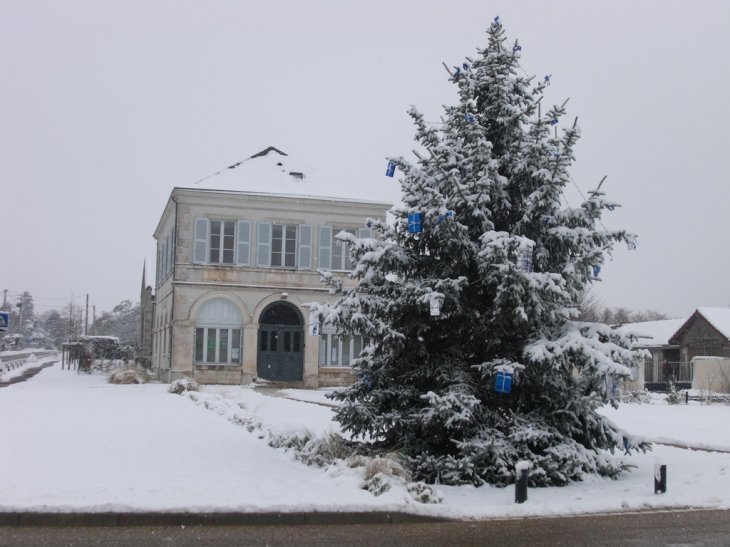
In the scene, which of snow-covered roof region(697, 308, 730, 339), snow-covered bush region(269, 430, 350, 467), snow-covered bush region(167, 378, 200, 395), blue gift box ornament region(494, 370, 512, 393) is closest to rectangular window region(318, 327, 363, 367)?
snow-covered bush region(167, 378, 200, 395)

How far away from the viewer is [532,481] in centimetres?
886

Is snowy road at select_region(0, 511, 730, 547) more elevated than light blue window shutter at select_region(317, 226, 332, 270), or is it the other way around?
light blue window shutter at select_region(317, 226, 332, 270)

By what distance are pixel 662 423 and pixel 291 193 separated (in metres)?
16.5

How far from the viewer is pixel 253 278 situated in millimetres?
28016

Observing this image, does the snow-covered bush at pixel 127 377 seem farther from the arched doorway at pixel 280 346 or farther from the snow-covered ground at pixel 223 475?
the snow-covered ground at pixel 223 475

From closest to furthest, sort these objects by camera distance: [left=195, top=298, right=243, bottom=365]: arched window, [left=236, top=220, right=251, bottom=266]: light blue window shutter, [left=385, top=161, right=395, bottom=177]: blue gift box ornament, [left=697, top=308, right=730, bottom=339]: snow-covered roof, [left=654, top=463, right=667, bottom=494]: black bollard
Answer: [left=654, top=463, right=667, bottom=494]: black bollard → [left=385, top=161, right=395, bottom=177]: blue gift box ornament → [left=195, top=298, right=243, bottom=365]: arched window → [left=236, top=220, right=251, bottom=266]: light blue window shutter → [left=697, top=308, right=730, bottom=339]: snow-covered roof

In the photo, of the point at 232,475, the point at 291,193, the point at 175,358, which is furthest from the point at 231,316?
the point at 232,475

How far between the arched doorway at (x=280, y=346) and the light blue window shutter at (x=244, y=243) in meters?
2.11

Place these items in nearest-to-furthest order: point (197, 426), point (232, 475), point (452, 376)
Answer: point (232, 475) → point (452, 376) → point (197, 426)

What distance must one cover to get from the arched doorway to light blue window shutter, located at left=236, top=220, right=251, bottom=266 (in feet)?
6.91

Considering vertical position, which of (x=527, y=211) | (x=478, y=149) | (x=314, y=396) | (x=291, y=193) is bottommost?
(x=314, y=396)

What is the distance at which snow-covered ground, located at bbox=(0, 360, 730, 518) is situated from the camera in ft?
24.4

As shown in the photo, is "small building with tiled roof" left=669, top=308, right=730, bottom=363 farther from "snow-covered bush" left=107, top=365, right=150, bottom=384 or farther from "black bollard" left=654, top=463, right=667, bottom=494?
"black bollard" left=654, top=463, right=667, bottom=494

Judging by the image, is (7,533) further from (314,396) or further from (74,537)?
(314,396)
